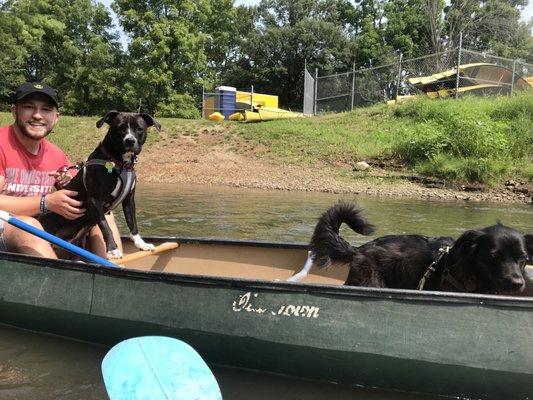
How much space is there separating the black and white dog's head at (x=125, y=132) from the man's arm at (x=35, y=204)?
721 millimetres

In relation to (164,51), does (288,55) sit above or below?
above

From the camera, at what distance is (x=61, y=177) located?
4.88 m

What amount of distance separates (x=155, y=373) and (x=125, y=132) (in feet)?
9.74

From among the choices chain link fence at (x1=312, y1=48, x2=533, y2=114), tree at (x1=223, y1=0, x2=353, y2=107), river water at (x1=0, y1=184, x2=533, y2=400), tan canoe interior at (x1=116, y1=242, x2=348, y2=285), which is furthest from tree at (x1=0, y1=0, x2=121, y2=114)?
tan canoe interior at (x1=116, y1=242, x2=348, y2=285)

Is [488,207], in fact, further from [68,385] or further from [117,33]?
[117,33]

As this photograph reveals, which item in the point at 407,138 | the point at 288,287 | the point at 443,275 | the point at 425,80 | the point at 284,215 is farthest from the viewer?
the point at 425,80

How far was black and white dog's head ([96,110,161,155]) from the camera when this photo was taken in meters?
4.95

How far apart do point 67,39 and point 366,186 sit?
104ft

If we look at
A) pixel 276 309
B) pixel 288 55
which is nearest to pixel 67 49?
pixel 288 55

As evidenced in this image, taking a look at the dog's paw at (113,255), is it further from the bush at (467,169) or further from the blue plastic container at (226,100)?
the blue plastic container at (226,100)

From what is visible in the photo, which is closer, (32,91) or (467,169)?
(32,91)

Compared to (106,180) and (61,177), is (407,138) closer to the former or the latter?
(106,180)

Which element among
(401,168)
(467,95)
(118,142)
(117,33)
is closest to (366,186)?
(401,168)

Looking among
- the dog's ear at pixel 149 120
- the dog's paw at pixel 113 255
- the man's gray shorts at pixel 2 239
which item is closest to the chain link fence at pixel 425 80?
the dog's ear at pixel 149 120
